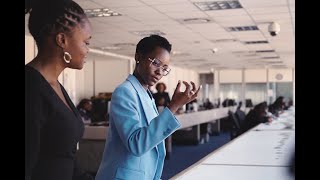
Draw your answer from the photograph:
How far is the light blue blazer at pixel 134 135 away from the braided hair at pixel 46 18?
0.29 meters

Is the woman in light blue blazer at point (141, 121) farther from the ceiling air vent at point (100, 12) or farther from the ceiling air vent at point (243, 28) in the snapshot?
the ceiling air vent at point (243, 28)

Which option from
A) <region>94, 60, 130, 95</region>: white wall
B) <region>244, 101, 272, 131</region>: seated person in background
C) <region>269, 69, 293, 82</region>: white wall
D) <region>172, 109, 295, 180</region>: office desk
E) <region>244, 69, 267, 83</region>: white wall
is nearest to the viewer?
<region>172, 109, 295, 180</region>: office desk

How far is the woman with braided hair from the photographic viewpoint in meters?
1.13

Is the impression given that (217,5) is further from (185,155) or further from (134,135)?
(134,135)

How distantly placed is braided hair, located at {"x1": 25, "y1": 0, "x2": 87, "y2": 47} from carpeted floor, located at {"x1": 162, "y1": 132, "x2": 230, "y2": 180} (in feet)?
15.0

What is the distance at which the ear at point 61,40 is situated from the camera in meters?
1.19

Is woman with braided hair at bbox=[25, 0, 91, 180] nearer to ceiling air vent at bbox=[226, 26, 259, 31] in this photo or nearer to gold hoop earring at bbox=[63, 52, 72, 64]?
gold hoop earring at bbox=[63, 52, 72, 64]

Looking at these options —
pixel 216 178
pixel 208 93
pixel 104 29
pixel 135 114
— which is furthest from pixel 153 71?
pixel 208 93

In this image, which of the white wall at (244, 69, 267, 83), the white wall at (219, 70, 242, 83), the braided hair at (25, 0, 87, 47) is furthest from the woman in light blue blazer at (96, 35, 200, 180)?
the white wall at (219, 70, 242, 83)

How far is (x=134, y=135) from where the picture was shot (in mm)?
1264

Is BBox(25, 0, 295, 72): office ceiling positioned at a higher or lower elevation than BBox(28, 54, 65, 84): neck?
higher

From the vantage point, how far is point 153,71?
1.45 meters
